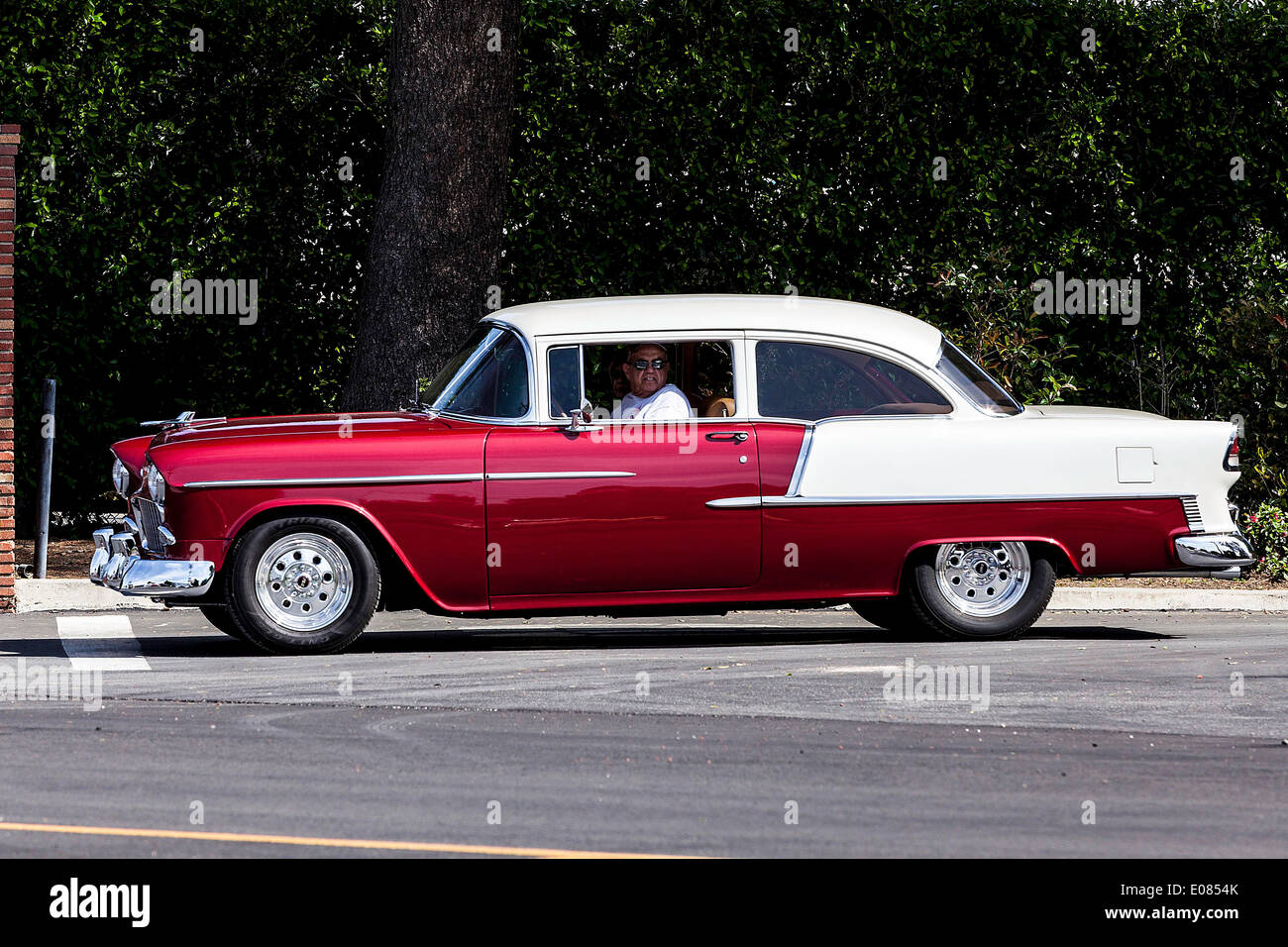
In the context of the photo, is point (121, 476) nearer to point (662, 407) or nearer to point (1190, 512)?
point (662, 407)

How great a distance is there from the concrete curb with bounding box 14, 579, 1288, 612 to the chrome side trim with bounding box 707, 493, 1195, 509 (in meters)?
2.25

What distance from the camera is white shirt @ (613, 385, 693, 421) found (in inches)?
387

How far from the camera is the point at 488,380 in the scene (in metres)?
9.84

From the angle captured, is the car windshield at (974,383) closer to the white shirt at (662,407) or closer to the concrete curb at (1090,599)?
the white shirt at (662,407)

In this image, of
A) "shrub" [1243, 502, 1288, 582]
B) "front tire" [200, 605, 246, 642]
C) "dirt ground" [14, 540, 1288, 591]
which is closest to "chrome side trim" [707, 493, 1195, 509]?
"front tire" [200, 605, 246, 642]

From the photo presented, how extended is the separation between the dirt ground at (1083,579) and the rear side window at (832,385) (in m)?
3.38

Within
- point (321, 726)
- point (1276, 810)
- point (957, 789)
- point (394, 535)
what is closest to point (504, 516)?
point (394, 535)

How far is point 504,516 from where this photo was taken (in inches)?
371

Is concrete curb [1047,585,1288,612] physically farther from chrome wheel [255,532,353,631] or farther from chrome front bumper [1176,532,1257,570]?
chrome wheel [255,532,353,631]

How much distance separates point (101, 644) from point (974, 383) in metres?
4.84

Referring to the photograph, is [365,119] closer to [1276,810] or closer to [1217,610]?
[1217,610]

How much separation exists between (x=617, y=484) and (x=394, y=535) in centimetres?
112

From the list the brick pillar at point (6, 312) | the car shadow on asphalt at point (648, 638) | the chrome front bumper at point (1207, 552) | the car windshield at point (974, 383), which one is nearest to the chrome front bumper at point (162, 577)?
the car shadow on asphalt at point (648, 638)

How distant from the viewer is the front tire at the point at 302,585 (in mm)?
9445
